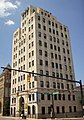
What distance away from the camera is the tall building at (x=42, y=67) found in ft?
171

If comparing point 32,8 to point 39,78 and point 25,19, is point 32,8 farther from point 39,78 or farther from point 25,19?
point 39,78

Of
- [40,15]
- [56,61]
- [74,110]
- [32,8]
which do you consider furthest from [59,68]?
[32,8]

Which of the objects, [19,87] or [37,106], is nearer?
[37,106]

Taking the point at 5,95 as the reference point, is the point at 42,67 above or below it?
above

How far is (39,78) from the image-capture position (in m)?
52.9

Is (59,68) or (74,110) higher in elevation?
(59,68)

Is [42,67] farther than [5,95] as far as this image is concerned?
No

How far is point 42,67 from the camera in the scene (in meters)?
54.9

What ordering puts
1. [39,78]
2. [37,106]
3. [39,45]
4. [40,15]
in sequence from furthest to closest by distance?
[40,15], [39,45], [39,78], [37,106]

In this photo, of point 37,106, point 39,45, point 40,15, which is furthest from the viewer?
point 40,15

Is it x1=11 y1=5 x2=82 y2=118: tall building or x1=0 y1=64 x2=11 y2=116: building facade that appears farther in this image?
x1=0 y1=64 x2=11 y2=116: building facade

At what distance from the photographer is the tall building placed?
171 ft

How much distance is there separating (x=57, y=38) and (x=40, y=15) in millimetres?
10630

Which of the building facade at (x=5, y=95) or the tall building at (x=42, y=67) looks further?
the building facade at (x=5, y=95)
